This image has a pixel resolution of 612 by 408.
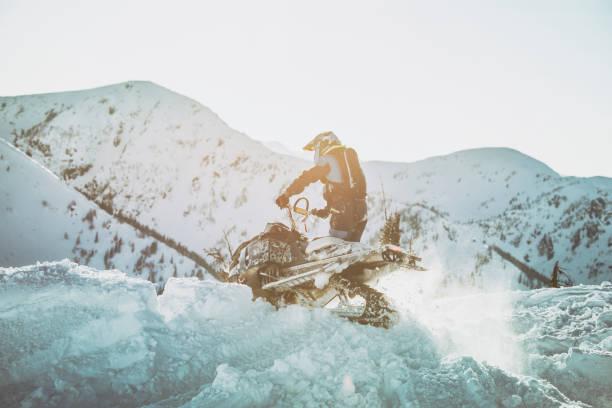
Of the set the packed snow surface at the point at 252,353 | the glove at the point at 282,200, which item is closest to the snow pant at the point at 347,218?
the glove at the point at 282,200

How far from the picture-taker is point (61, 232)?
6.91 m

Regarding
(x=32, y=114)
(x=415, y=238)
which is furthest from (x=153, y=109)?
(x=415, y=238)

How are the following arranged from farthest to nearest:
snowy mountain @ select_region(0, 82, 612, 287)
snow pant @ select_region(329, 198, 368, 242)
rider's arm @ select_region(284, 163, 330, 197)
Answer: snowy mountain @ select_region(0, 82, 612, 287) → snow pant @ select_region(329, 198, 368, 242) → rider's arm @ select_region(284, 163, 330, 197)

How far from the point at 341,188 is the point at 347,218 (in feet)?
1.34

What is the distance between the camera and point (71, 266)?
7.79ft

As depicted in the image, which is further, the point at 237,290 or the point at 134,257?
the point at 134,257

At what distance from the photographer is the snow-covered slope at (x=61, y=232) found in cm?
596

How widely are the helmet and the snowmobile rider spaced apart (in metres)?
0.37

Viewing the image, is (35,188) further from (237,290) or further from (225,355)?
(225,355)

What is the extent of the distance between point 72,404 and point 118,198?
20.0 metres

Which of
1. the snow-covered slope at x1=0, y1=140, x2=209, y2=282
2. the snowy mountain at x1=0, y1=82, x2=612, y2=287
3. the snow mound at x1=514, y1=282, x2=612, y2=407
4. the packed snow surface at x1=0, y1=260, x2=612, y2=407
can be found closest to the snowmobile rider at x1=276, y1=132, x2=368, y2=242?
the packed snow surface at x1=0, y1=260, x2=612, y2=407

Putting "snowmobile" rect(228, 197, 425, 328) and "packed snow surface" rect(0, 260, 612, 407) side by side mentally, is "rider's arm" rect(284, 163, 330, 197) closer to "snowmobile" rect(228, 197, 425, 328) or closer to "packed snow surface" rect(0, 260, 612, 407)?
"snowmobile" rect(228, 197, 425, 328)

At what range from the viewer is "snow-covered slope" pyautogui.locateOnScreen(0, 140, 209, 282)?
5965mm

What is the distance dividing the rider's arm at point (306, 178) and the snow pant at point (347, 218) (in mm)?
471
